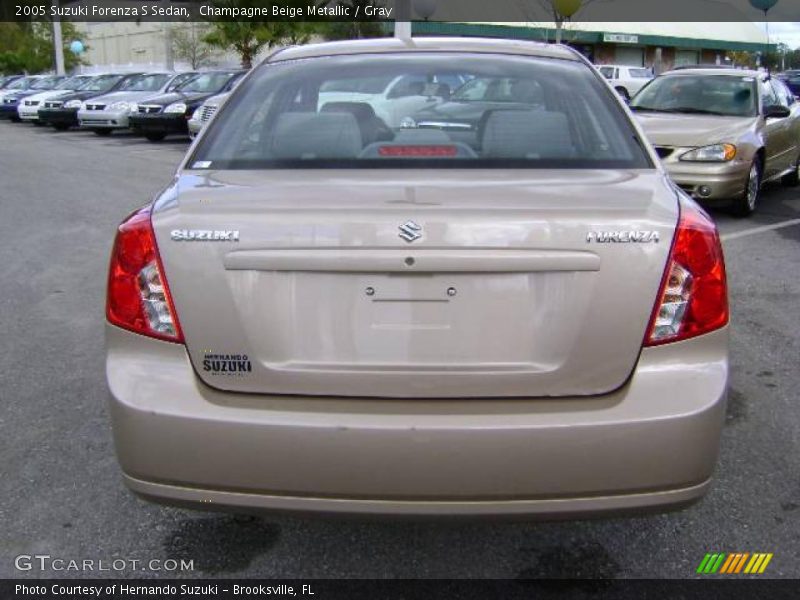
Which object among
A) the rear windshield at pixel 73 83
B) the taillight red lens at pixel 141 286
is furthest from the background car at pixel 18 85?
the taillight red lens at pixel 141 286

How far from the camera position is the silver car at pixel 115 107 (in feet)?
65.8

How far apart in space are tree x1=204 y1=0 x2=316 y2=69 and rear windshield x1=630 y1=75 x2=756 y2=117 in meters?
26.4

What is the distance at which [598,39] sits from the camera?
49.2m

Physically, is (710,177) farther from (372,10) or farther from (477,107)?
(372,10)

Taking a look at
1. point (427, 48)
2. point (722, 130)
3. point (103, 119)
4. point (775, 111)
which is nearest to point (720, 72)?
point (775, 111)

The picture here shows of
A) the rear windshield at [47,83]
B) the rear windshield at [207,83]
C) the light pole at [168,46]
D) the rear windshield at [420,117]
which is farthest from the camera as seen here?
the light pole at [168,46]

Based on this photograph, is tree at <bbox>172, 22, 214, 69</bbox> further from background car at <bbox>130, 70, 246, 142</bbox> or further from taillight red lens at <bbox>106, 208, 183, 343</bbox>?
taillight red lens at <bbox>106, 208, 183, 343</bbox>

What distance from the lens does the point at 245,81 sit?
341 centimetres

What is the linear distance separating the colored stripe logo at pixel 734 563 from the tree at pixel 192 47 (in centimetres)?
4859

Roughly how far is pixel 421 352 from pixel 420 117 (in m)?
1.50

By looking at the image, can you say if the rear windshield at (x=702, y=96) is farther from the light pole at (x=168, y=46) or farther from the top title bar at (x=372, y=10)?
the light pole at (x=168, y=46)

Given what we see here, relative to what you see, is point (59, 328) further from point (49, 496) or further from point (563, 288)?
point (563, 288)

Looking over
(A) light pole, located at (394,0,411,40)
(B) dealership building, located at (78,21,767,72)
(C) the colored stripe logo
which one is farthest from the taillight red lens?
(B) dealership building, located at (78,21,767,72)

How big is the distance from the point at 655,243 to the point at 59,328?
415cm
